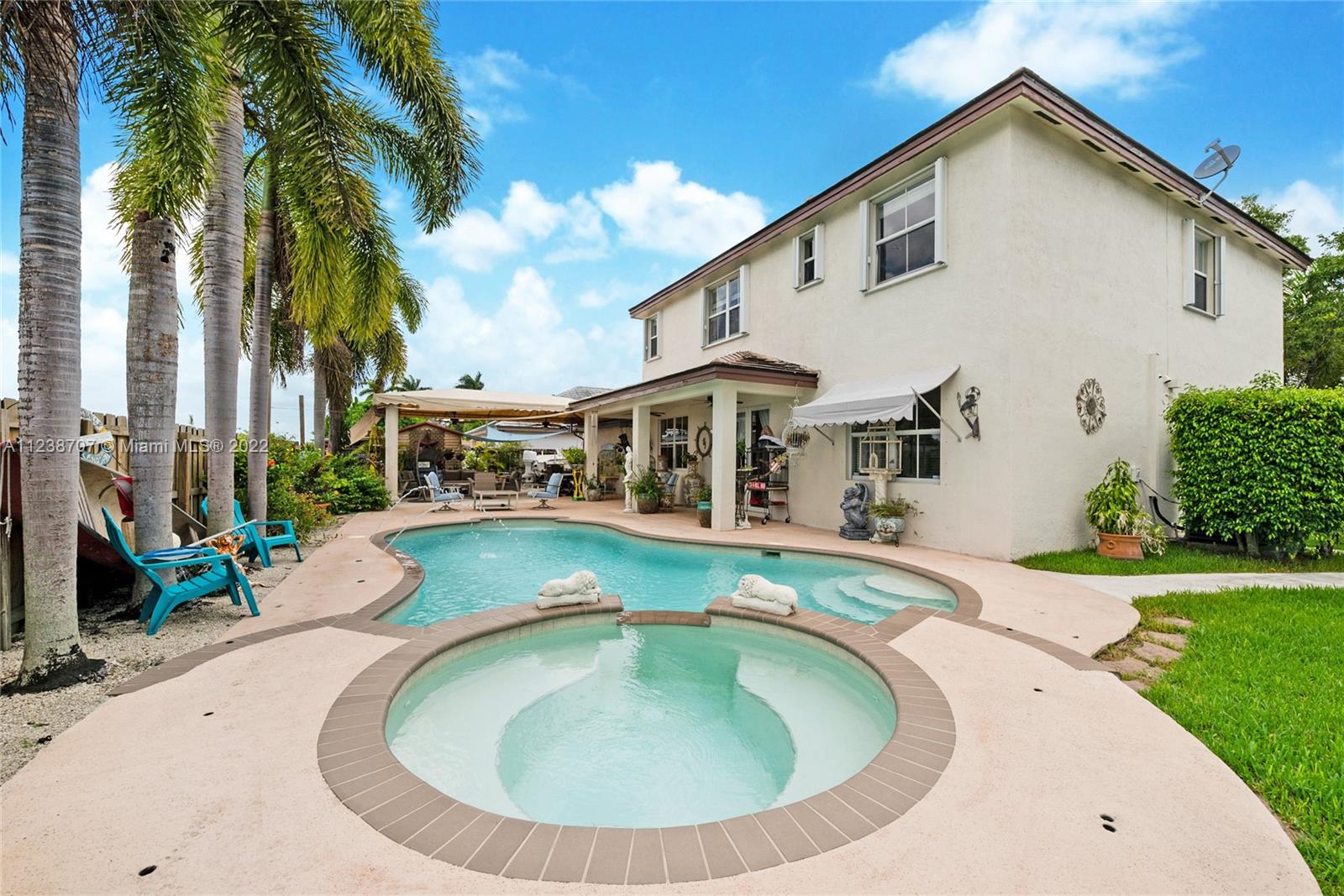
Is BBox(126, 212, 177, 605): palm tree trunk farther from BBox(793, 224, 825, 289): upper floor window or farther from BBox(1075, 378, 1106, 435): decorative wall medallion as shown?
BBox(1075, 378, 1106, 435): decorative wall medallion

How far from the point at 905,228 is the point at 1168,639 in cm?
884

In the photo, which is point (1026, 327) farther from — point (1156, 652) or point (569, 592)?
point (569, 592)

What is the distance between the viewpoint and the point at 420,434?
26594 mm

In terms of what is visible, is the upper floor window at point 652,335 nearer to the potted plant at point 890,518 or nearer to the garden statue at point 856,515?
the garden statue at point 856,515

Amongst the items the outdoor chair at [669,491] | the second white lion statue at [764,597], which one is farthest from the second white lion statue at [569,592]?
the outdoor chair at [669,491]

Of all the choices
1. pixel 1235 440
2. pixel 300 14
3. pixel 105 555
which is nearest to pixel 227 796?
pixel 105 555

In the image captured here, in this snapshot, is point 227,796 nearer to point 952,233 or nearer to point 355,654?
point 355,654

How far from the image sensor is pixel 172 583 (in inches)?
248

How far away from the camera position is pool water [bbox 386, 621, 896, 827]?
357cm

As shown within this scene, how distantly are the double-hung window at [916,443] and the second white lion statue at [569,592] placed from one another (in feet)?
22.9

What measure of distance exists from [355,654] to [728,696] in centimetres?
335

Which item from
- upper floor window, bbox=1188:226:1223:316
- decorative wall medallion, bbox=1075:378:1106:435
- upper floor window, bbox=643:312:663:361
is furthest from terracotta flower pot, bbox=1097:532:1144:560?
upper floor window, bbox=643:312:663:361

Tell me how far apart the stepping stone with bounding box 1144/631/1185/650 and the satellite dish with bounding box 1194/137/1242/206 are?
10172 mm

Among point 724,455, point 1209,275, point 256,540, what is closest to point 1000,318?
point 724,455
